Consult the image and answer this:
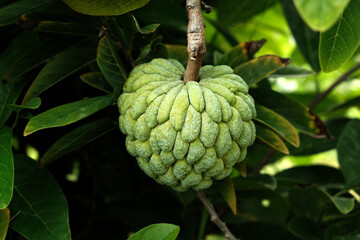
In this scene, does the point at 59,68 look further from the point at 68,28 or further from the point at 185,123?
the point at 185,123

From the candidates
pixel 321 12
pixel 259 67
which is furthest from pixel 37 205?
pixel 321 12

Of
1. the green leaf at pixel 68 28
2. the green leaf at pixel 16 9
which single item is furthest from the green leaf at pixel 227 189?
the green leaf at pixel 16 9

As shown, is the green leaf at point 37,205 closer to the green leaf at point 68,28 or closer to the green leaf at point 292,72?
the green leaf at point 68,28

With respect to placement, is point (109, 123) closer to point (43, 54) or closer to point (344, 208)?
point (43, 54)

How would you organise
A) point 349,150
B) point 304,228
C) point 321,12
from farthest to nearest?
point 349,150 < point 304,228 < point 321,12

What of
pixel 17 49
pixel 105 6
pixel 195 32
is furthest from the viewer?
pixel 17 49

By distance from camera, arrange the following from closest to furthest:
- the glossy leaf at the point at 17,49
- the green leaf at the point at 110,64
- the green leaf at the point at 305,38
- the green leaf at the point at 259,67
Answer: the green leaf at the point at 110,64 < the green leaf at the point at 259,67 < the glossy leaf at the point at 17,49 < the green leaf at the point at 305,38
